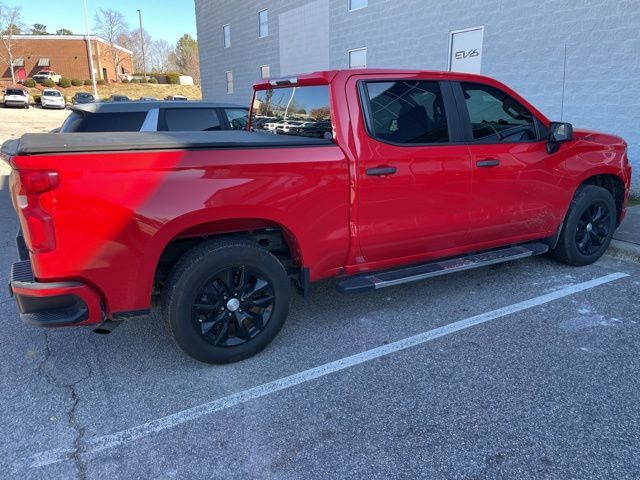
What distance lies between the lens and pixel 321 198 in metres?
3.43

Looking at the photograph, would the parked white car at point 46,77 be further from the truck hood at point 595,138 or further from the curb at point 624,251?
the curb at point 624,251

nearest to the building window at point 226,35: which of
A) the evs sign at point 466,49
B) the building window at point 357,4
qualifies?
the building window at point 357,4

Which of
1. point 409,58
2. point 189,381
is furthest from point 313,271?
point 409,58

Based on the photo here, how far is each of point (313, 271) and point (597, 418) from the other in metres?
1.97

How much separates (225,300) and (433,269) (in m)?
1.77

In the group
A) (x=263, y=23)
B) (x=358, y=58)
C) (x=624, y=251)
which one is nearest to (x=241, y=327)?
(x=624, y=251)

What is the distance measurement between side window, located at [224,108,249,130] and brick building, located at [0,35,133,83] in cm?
6692

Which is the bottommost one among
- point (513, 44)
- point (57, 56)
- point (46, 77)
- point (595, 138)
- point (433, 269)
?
point (433, 269)

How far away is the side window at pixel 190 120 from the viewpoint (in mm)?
6746

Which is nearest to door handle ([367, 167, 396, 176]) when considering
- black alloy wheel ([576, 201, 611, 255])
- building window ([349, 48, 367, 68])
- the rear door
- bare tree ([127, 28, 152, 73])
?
the rear door

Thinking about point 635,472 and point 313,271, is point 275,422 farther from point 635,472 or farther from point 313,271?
point 635,472

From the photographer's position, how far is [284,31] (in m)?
19.6

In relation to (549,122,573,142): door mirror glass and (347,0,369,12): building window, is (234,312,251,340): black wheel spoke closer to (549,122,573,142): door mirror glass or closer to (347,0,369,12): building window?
(549,122,573,142): door mirror glass

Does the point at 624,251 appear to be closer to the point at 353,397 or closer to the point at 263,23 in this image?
the point at 353,397
